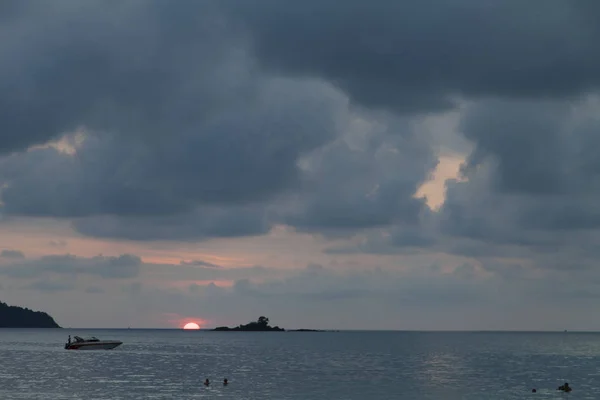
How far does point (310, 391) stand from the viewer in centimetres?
11581

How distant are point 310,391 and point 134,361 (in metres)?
89.7

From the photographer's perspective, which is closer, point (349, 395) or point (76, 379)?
point (349, 395)

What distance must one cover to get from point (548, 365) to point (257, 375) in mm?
81376

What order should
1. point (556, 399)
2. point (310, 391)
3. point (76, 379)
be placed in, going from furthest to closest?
point (76, 379), point (310, 391), point (556, 399)

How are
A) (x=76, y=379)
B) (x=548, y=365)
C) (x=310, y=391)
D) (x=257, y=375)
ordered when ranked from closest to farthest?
(x=310, y=391) → (x=76, y=379) → (x=257, y=375) → (x=548, y=365)

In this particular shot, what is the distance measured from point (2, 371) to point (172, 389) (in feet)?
163

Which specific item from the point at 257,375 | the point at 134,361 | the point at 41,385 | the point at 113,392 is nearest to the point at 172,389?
the point at 113,392

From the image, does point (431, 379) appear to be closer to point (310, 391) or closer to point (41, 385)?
point (310, 391)

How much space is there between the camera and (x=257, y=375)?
147 meters

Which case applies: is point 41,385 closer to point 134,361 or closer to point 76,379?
point 76,379

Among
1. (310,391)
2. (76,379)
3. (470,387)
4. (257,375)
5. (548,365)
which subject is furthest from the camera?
(548,365)

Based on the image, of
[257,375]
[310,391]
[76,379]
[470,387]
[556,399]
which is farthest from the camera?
[257,375]

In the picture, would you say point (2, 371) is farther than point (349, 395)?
Yes

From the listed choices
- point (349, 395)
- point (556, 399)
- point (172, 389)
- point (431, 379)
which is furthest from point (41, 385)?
point (556, 399)
